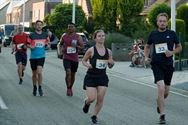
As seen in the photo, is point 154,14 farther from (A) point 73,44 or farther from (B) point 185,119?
(B) point 185,119

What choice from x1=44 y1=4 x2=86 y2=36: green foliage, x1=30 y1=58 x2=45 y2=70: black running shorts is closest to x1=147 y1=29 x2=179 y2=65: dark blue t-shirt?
x1=30 y1=58 x2=45 y2=70: black running shorts

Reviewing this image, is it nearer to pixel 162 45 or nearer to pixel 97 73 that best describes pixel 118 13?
pixel 162 45

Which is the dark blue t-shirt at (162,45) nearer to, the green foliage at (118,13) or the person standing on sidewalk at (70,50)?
the person standing on sidewalk at (70,50)

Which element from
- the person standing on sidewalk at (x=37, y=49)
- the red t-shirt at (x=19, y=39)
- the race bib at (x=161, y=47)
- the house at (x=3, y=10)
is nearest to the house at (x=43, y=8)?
the house at (x=3, y=10)

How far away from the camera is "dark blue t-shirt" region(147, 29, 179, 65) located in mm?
10508

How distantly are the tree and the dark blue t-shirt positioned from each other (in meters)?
35.0

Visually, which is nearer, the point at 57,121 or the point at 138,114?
the point at 57,121

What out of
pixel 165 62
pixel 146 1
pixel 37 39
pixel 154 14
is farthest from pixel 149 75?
pixel 146 1

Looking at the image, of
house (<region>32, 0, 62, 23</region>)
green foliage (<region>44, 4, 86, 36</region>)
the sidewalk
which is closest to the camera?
the sidewalk

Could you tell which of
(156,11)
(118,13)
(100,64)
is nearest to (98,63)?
(100,64)

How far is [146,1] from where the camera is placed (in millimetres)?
54625

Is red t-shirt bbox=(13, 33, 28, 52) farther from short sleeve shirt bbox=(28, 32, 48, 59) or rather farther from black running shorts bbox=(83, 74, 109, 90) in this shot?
black running shorts bbox=(83, 74, 109, 90)

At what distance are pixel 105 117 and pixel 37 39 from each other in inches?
172

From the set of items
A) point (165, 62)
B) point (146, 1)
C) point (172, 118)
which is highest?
point (146, 1)
